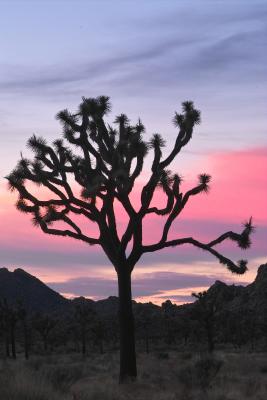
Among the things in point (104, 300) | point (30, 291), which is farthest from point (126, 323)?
point (30, 291)

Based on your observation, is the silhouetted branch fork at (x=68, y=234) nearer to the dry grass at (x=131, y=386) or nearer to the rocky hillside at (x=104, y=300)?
the dry grass at (x=131, y=386)

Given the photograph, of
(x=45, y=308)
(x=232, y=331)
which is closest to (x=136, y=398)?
(x=232, y=331)

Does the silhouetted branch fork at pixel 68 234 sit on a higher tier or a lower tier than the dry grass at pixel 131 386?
higher

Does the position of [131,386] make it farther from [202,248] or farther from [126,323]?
[202,248]

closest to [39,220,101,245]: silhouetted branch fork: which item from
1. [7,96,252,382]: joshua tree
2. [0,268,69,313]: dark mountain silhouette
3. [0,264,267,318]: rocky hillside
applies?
[7,96,252,382]: joshua tree

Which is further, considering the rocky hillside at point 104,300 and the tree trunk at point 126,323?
the rocky hillside at point 104,300

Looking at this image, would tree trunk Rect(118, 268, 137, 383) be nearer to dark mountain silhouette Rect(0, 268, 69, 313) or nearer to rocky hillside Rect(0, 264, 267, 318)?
rocky hillside Rect(0, 264, 267, 318)

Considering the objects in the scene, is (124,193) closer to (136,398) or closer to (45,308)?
(136,398)

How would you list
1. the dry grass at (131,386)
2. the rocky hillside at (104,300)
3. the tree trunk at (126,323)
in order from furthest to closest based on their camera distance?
the rocky hillside at (104,300) → the tree trunk at (126,323) → the dry grass at (131,386)

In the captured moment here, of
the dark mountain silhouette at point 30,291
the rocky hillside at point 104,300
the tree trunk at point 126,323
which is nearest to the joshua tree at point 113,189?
the tree trunk at point 126,323

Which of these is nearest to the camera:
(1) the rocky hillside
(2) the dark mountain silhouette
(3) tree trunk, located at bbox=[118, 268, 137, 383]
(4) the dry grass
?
(4) the dry grass

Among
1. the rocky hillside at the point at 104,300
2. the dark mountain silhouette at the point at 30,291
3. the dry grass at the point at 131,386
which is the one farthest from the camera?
the dark mountain silhouette at the point at 30,291

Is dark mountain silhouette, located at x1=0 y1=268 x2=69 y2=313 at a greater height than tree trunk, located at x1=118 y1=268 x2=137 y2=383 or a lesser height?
greater

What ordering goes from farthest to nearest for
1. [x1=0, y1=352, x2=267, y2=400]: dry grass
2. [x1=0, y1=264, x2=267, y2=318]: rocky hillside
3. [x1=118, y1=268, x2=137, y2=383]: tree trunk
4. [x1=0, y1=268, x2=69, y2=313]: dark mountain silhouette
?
[x1=0, y1=268, x2=69, y2=313]: dark mountain silhouette, [x1=0, y1=264, x2=267, y2=318]: rocky hillside, [x1=118, y1=268, x2=137, y2=383]: tree trunk, [x1=0, y1=352, x2=267, y2=400]: dry grass
